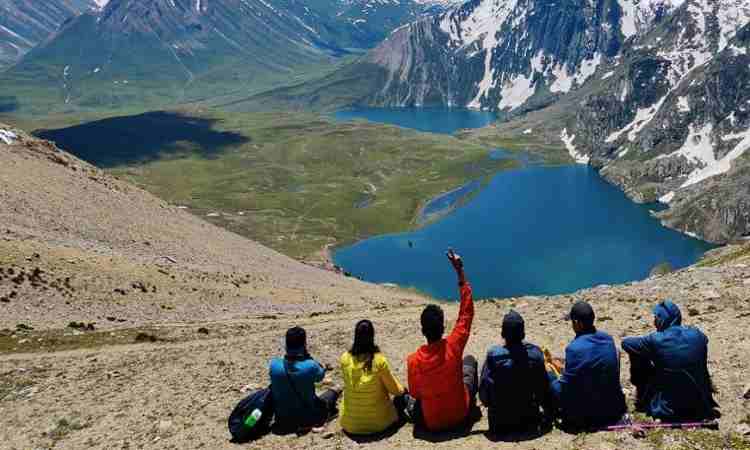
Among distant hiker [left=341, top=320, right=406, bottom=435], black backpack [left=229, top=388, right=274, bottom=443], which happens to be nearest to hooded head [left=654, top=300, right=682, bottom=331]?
distant hiker [left=341, top=320, right=406, bottom=435]

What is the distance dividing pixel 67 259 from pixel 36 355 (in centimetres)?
1610

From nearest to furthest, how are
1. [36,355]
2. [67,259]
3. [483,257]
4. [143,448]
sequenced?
[143,448] → [36,355] → [67,259] → [483,257]

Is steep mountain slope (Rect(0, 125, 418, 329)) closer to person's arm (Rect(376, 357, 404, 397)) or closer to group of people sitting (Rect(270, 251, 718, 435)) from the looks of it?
group of people sitting (Rect(270, 251, 718, 435))

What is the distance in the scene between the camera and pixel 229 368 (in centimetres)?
2527

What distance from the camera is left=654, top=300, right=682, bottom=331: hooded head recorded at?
15.4 m

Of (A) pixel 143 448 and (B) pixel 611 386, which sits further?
(A) pixel 143 448

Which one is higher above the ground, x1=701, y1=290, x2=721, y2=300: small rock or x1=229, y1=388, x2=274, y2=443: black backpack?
x1=701, y1=290, x2=721, y2=300: small rock

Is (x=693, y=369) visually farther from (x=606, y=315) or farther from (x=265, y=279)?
(x=265, y=279)

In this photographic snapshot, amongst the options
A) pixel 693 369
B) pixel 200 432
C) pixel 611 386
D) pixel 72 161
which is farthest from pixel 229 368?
pixel 72 161

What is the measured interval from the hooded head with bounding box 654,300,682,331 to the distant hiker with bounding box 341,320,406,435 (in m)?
6.84

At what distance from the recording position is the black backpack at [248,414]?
1769 centimetres

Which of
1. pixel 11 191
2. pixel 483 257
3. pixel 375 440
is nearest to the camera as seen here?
pixel 375 440

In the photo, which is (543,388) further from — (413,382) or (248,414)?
(248,414)

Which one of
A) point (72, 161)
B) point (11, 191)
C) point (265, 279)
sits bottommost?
point (265, 279)
